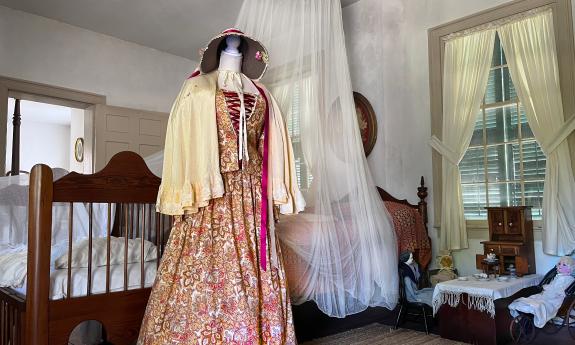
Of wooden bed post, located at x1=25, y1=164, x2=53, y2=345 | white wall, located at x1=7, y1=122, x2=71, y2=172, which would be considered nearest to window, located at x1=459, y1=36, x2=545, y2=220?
wooden bed post, located at x1=25, y1=164, x2=53, y2=345

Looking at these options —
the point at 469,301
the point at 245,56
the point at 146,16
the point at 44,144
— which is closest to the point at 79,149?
the point at 146,16

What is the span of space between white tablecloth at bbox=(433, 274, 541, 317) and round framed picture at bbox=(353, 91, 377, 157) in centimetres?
177

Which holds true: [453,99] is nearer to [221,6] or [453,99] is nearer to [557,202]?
[557,202]

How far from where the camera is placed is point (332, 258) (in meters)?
2.75

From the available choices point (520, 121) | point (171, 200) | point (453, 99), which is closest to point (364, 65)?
point (453, 99)

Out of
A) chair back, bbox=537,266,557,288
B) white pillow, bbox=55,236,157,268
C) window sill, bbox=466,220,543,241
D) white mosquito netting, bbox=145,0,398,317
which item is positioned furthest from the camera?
window sill, bbox=466,220,543,241

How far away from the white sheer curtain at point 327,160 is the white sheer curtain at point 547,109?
126cm

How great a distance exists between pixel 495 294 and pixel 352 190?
3.60 ft

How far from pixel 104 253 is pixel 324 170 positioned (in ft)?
4.37

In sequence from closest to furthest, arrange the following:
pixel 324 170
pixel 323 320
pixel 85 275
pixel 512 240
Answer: pixel 85 275 → pixel 324 170 → pixel 323 320 → pixel 512 240

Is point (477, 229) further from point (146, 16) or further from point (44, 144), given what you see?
point (44, 144)

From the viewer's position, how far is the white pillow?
2.15 m

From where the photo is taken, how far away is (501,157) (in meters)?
3.85

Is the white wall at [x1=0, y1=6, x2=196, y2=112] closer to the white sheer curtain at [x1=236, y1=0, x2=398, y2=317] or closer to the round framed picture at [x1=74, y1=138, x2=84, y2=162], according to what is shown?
the round framed picture at [x1=74, y1=138, x2=84, y2=162]
